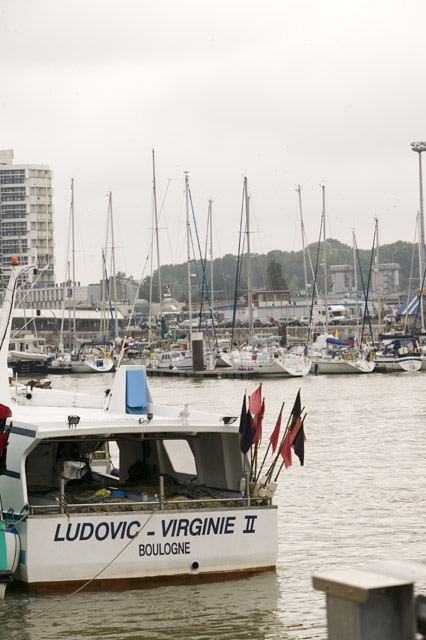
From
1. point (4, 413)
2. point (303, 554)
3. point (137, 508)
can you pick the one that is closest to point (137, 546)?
point (137, 508)

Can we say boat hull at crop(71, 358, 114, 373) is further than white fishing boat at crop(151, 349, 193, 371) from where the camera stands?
Yes

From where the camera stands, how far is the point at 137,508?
14.6 metres

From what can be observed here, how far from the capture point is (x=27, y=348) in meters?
118

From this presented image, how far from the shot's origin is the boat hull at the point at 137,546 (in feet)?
45.6

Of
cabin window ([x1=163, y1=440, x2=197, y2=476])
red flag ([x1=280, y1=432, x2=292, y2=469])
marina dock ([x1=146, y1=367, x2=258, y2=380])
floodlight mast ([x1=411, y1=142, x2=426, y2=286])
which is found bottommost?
marina dock ([x1=146, y1=367, x2=258, y2=380])

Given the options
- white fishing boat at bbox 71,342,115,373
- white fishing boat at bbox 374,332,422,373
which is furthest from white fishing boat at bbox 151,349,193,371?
white fishing boat at bbox 374,332,422,373

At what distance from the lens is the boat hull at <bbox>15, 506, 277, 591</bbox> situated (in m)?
13.9

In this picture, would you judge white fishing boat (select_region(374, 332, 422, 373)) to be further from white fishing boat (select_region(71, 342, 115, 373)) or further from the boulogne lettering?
the boulogne lettering

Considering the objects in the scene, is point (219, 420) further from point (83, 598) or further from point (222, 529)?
point (83, 598)

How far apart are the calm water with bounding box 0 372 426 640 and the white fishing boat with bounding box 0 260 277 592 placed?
31cm

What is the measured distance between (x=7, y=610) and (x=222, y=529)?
307cm

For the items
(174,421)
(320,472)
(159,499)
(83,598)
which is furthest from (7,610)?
(320,472)

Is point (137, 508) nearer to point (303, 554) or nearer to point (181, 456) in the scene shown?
point (181, 456)

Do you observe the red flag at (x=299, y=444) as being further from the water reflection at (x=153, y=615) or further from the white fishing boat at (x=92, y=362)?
the white fishing boat at (x=92, y=362)
